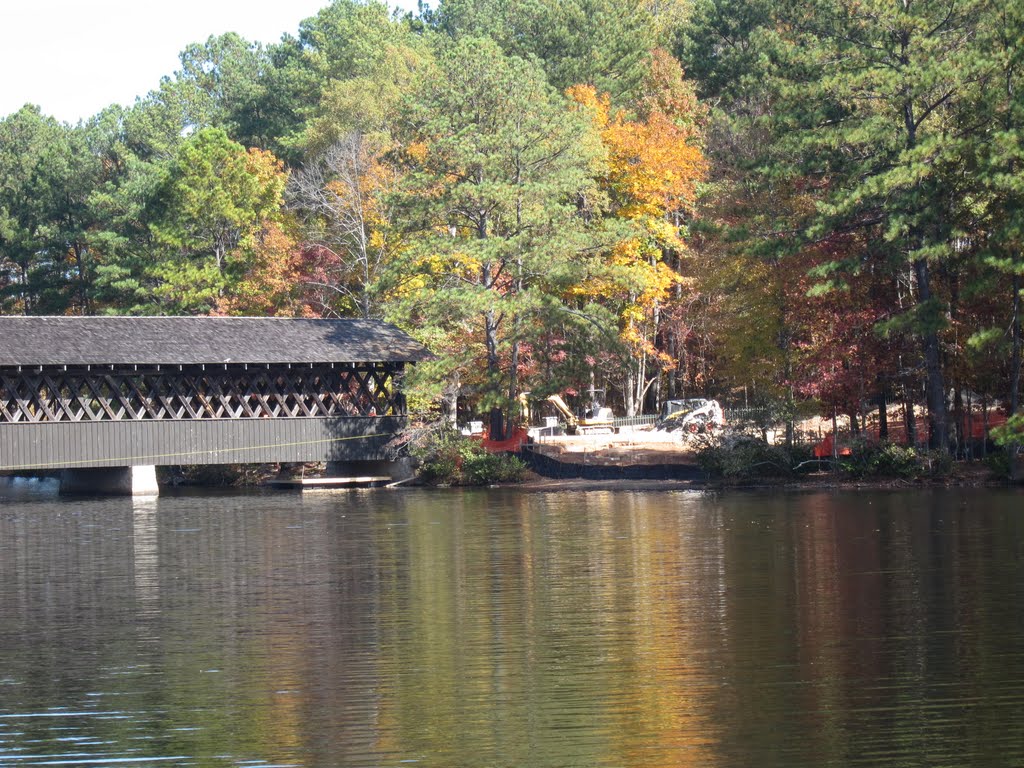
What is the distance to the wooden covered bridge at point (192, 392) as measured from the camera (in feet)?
122

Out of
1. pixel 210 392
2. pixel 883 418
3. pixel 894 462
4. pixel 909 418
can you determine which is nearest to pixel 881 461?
pixel 894 462

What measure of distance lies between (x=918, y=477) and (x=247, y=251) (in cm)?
2655

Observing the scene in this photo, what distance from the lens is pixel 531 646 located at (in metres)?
13.1

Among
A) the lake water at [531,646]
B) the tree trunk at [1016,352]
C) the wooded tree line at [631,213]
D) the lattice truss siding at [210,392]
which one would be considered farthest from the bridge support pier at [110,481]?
the tree trunk at [1016,352]

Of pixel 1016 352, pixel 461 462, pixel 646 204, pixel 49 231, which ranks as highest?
pixel 49 231

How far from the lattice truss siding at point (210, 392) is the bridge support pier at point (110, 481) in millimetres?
1515

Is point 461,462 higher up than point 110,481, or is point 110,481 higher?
point 461,462

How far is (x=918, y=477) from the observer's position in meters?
31.6

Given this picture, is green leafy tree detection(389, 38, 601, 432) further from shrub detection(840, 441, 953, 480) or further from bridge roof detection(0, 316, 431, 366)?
shrub detection(840, 441, 953, 480)

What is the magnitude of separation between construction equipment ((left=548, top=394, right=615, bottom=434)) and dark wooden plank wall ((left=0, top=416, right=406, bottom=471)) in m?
5.11

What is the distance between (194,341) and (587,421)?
12.0 meters

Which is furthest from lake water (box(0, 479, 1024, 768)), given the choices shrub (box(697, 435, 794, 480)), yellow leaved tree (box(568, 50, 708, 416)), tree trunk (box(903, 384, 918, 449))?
yellow leaved tree (box(568, 50, 708, 416))

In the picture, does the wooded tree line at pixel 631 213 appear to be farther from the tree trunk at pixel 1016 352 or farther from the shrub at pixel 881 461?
the shrub at pixel 881 461

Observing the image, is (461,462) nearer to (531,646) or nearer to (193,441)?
(193,441)
